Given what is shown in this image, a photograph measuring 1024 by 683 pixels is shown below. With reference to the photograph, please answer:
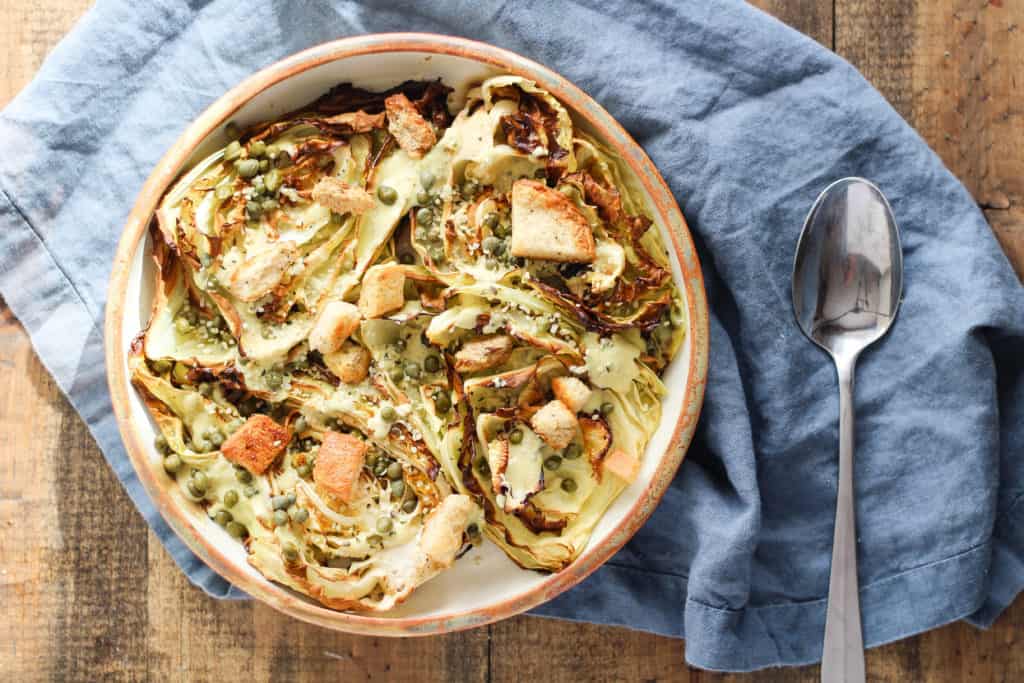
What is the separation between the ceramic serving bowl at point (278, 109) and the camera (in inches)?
132

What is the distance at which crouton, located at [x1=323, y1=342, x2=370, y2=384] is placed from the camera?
3.37m

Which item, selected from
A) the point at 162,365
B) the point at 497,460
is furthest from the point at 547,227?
the point at 162,365

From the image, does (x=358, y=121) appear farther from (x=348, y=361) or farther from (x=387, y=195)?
(x=348, y=361)

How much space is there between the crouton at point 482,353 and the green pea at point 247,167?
3.29 feet

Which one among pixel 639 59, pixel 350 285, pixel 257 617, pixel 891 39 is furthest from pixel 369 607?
pixel 891 39

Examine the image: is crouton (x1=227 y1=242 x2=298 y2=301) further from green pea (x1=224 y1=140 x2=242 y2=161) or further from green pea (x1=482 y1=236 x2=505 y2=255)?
green pea (x1=482 y1=236 x2=505 y2=255)

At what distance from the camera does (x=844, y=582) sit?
3.78 m

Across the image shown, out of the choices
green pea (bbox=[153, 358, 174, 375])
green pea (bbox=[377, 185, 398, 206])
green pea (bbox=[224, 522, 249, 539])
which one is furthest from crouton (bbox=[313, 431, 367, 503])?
green pea (bbox=[377, 185, 398, 206])

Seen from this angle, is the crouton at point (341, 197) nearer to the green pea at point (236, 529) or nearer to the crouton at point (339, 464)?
the crouton at point (339, 464)

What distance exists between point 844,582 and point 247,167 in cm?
285

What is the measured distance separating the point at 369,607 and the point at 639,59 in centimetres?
239

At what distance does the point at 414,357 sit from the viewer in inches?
137

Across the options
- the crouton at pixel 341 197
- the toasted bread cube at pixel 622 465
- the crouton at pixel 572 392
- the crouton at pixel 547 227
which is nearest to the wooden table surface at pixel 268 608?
the toasted bread cube at pixel 622 465

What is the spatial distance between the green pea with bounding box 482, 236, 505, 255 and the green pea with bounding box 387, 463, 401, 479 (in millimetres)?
865
